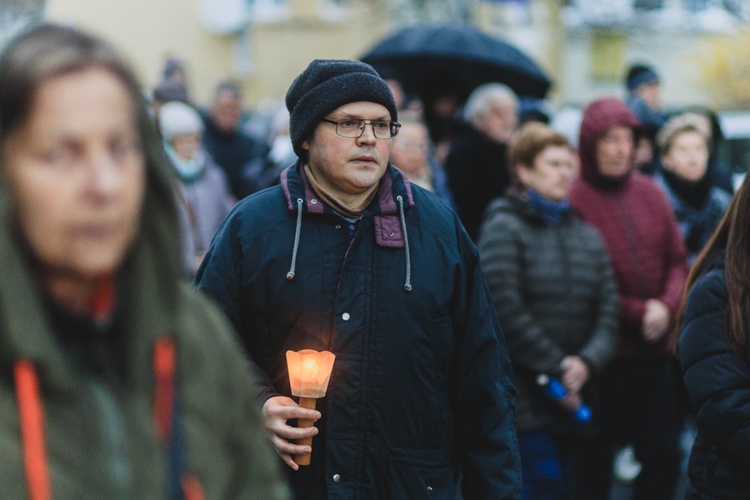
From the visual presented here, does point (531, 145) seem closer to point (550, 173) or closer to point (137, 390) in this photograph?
point (550, 173)

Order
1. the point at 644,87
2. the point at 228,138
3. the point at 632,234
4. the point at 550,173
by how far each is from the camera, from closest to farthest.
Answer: the point at 550,173 → the point at 632,234 → the point at 644,87 → the point at 228,138

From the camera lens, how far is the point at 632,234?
Result: 20.7 ft

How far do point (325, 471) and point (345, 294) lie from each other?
0.53m

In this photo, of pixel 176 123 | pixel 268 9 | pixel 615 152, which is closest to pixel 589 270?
pixel 615 152

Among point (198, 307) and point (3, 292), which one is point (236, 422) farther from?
point (3, 292)

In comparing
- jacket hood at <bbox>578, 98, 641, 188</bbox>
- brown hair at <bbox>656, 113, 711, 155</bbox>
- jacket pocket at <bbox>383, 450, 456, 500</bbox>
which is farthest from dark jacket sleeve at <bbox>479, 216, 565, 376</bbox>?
brown hair at <bbox>656, 113, 711, 155</bbox>

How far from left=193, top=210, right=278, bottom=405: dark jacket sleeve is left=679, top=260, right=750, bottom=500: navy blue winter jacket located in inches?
55.0

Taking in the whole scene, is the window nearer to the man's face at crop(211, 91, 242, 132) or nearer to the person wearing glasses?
the man's face at crop(211, 91, 242, 132)

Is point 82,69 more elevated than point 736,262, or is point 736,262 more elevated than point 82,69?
point 82,69

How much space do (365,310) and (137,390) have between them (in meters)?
1.81

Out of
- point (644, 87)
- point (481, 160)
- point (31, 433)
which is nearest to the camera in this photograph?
point (31, 433)

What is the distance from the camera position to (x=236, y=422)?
1921 mm

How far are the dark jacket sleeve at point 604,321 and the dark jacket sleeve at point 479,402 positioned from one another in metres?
2.06

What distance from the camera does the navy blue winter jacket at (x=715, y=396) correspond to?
12.2 ft
